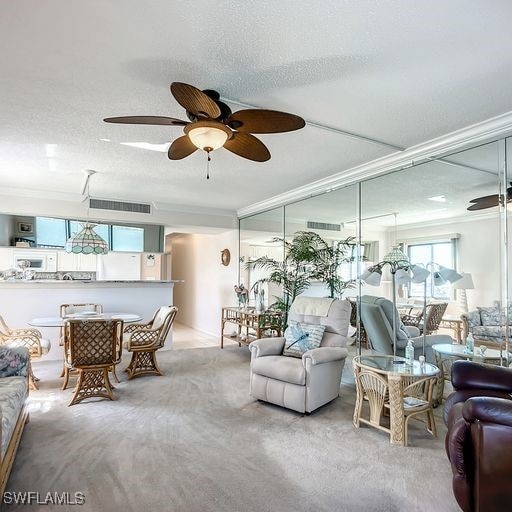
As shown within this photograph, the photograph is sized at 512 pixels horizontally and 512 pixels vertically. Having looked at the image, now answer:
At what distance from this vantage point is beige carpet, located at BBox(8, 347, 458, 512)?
198 cm

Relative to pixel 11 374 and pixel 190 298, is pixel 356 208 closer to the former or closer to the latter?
pixel 11 374

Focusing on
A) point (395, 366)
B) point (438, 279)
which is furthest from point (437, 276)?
point (395, 366)

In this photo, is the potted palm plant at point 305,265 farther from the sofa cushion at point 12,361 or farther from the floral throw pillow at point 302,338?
the sofa cushion at point 12,361

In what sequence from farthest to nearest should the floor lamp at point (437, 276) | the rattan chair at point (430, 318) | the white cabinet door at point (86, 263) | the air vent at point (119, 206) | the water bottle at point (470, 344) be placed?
1. the white cabinet door at point (86, 263)
2. the air vent at point (119, 206)
3. the rattan chair at point (430, 318)
4. the floor lamp at point (437, 276)
5. the water bottle at point (470, 344)

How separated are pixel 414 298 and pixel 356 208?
50.0 inches

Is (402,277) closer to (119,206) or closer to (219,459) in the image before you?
(219,459)

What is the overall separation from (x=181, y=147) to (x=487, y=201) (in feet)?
8.74

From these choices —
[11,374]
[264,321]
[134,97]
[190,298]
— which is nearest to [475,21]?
[134,97]

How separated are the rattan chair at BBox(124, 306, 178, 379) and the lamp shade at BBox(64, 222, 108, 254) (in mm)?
1130

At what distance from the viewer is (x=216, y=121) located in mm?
2221

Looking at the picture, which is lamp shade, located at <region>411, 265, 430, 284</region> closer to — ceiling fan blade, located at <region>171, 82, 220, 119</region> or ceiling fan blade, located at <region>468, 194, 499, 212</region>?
ceiling fan blade, located at <region>468, 194, 499, 212</region>


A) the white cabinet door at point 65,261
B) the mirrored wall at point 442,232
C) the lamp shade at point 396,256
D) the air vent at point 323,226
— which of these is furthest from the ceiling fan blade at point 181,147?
the white cabinet door at point 65,261

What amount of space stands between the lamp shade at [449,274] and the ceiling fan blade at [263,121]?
2200mm

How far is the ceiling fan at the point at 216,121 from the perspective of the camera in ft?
6.55
